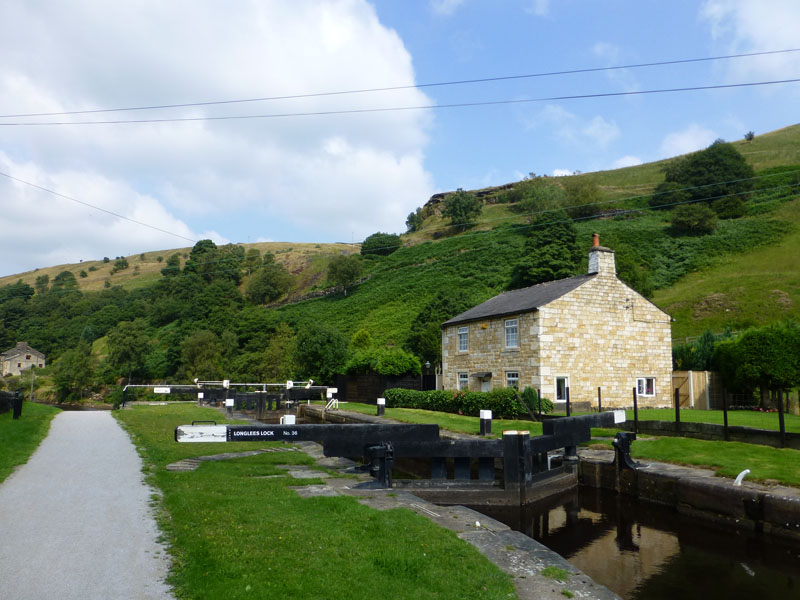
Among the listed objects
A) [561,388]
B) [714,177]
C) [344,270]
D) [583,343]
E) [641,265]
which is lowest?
[561,388]

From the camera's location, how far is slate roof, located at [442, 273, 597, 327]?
24234mm

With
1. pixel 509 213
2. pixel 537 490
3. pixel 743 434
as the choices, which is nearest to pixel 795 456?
pixel 743 434

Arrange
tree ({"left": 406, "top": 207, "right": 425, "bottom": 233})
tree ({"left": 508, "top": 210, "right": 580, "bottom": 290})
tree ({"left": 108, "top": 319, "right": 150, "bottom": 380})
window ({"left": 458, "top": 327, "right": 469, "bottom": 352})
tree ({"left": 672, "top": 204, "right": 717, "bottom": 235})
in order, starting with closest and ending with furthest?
window ({"left": 458, "top": 327, "right": 469, "bottom": 352}), tree ({"left": 508, "top": 210, "right": 580, "bottom": 290}), tree ({"left": 672, "top": 204, "right": 717, "bottom": 235}), tree ({"left": 108, "top": 319, "right": 150, "bottom": 380}), tree ({"left": 406, "top": 207, "right": 425, "bottom": 233})

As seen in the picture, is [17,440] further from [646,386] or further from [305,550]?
[646,386]

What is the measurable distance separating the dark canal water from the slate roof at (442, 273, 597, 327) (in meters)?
13.7

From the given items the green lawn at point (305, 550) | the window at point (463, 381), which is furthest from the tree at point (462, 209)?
the green lawn at point (305, 550)

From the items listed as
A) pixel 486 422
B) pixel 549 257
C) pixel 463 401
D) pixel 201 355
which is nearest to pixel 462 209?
pixel 549 257

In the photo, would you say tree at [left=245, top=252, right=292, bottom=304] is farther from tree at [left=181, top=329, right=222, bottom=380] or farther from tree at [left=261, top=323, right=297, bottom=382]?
tree at [left=261, top=323, right=297, bottom=382]

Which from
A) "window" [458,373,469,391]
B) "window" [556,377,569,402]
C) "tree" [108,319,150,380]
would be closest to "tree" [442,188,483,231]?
"tree" [108,319,150,380]

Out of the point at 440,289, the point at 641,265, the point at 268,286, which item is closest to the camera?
the point at 440,289

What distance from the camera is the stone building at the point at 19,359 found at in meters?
83.9

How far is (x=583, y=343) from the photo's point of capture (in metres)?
24.1

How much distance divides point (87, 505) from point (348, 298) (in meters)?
61.2

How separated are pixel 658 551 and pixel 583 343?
16394mm
